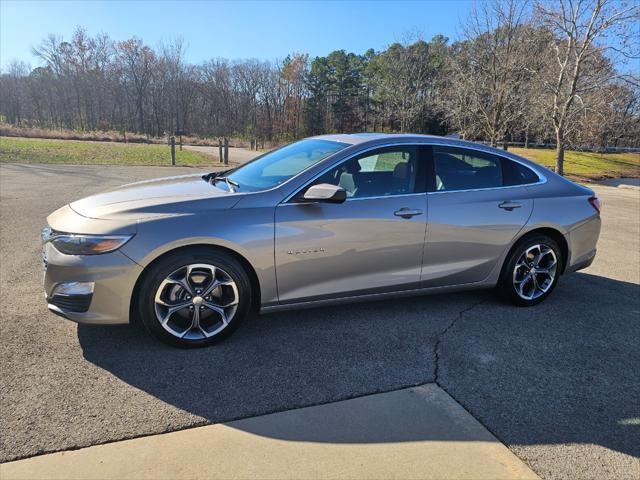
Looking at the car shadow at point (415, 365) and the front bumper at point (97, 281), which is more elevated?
the front bumper at point (97, 281)

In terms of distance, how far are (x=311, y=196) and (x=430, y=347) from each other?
150 cm

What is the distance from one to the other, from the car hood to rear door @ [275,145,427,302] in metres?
0.49

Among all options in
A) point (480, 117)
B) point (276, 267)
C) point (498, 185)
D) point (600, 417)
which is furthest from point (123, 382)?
point (480, 117)

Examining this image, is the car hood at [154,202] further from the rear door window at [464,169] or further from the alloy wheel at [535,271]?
the alloy wheel at [535,271]

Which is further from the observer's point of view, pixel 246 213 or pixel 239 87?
pixel 239 87

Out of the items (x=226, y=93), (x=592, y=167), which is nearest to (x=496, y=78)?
(x=592, y=167)

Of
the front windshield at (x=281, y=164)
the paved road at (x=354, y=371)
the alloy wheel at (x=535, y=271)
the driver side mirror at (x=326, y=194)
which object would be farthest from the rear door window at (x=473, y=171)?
the paved road at (x=354, y=371)

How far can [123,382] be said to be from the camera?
2.86 meters

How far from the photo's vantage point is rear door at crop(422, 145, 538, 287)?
394cm

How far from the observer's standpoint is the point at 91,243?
3016mm

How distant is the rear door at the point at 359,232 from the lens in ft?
11.3

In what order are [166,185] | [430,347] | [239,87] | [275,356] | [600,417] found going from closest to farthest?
[600,417], [275,356], [430,347], [166,185], [239,87]

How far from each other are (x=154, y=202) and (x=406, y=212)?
201 centimetres

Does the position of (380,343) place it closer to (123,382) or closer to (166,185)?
(123,382)
